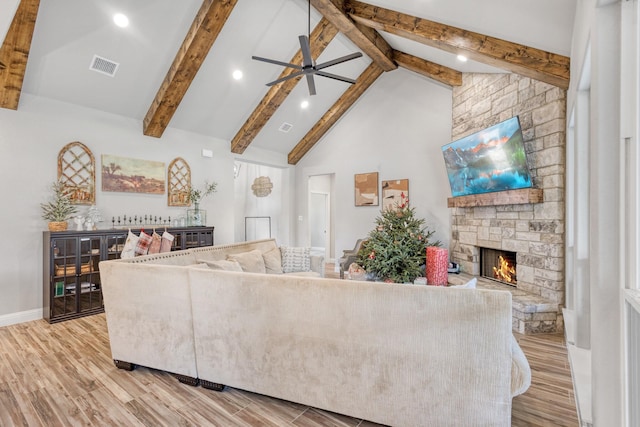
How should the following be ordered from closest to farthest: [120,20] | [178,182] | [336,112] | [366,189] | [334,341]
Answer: [334,341] < [120,20] < [178,182] < [366,189] < [336,112]

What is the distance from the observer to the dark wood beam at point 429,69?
5.16 m

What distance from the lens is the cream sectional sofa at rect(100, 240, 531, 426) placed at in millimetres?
1624

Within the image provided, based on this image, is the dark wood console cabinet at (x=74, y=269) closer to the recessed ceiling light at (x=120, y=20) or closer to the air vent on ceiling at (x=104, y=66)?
the air vent on ceiling at (x=104, y=66)

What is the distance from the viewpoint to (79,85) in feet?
13.5

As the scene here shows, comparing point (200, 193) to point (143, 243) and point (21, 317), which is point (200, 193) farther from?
point (21, 317)

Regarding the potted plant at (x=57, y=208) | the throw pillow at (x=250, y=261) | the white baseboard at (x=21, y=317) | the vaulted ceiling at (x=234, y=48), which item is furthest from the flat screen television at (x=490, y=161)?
the white baseboard at (x=21, y=317)

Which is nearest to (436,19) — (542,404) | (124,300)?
(542,404)

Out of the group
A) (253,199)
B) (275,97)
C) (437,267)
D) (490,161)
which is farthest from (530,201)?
(253,199)

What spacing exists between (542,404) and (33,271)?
18.0 ft


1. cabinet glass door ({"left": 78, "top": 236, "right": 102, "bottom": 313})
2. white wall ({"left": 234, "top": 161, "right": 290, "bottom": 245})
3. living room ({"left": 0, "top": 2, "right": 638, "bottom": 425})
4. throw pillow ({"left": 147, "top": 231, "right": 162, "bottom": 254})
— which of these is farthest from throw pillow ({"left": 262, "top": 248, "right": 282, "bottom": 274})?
white wall ({"left": 234, "top": 161, "right": 290, "bottom": 245})

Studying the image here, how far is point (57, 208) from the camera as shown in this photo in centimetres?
397

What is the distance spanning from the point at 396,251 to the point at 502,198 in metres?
1.49

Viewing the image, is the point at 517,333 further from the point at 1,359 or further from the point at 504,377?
the point at 1,359

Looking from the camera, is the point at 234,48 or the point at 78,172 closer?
the point at 78,172
